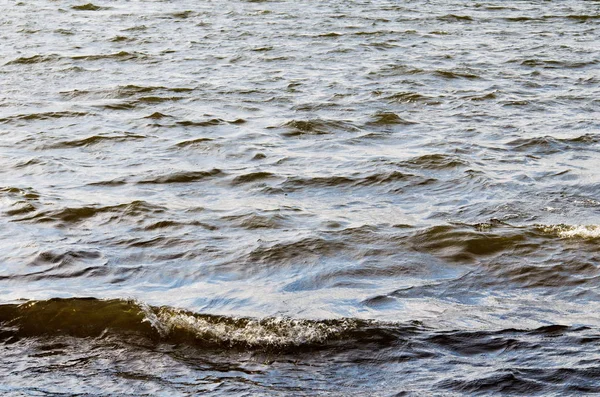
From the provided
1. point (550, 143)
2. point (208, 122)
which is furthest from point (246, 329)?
point (208, 122)

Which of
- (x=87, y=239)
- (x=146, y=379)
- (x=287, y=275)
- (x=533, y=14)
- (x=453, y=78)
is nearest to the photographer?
(x=146, y=379)

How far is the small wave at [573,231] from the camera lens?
6340mm

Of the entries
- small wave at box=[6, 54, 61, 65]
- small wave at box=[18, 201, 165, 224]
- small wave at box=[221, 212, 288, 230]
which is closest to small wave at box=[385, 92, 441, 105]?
small wave at box=[221, 212, 288, 230]

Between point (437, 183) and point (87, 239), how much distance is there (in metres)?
2.81

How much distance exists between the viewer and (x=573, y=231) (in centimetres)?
643

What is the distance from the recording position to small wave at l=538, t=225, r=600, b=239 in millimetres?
A: 6340

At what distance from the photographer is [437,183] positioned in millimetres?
7871

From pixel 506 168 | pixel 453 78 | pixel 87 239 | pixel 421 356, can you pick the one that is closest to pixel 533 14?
pixel 453 78

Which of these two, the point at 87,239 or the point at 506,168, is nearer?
the point at 87,239

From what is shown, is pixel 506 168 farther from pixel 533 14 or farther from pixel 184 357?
pixel 533 14

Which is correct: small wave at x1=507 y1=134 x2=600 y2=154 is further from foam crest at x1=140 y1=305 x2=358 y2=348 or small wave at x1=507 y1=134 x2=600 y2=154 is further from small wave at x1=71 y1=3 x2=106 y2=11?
small wave at x1=71 y1=3 x2=106 y2=11

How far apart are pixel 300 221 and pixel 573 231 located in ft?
6.01

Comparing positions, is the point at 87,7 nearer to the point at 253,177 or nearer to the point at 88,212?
the point at 253,177

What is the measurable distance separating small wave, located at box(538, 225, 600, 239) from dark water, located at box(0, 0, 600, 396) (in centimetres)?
3
